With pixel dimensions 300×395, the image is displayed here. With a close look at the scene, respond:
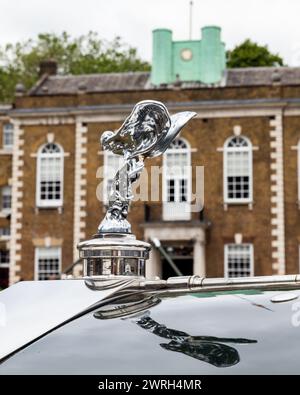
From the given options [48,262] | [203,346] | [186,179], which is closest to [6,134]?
[48,262]

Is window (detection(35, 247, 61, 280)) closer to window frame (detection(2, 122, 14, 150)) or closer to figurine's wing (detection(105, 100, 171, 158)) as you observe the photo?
window frame (detection(2, 122, 14, 150))

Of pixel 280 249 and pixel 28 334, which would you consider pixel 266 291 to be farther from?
pixel 280 249

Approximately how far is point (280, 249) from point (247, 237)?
1237 millimetres

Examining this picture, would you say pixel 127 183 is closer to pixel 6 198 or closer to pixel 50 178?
pixel 50 178

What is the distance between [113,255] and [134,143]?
414mm

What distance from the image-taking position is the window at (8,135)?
110ft

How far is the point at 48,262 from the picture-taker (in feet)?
95.8

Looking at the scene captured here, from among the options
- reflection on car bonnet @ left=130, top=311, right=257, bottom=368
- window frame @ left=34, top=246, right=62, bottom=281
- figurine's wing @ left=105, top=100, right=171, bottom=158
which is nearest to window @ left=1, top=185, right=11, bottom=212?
window frame @ left=34, top=246, right=62, bottom=281

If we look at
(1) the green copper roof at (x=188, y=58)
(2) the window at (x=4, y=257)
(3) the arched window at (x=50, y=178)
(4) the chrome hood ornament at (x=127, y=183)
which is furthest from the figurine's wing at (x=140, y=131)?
(2) the window at (x=4, y=257)

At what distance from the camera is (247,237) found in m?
27.9

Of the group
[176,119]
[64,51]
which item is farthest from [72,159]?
[176,119]

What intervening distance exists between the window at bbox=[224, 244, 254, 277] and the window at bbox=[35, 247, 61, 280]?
620 cm

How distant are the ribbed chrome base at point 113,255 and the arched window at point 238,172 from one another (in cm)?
2557

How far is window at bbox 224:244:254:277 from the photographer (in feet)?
90.9
